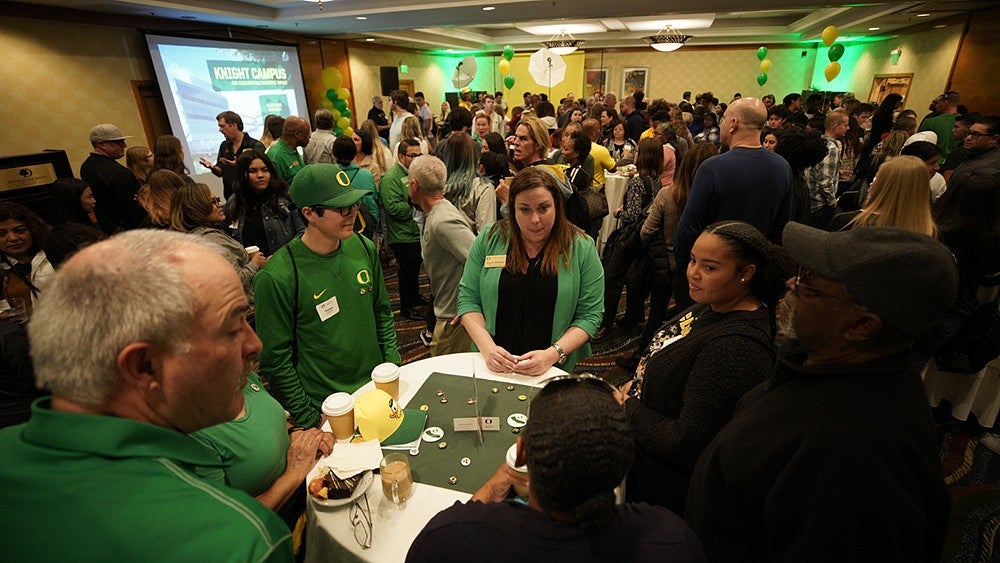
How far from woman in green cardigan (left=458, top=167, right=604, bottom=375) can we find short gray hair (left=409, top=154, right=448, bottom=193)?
831 mm

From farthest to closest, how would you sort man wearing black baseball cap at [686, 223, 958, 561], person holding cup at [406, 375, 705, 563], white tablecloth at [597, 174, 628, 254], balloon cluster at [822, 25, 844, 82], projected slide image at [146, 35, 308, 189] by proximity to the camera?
balloon cluster at [822, 25, 844, 82], projected slide image at [146, 35, 308, 189], white tablecloth at [597, 174, 628, 254], man wearing black baseball cap at [686, 223, 958, 561], person holding cup at [406, 375, 705, 563]

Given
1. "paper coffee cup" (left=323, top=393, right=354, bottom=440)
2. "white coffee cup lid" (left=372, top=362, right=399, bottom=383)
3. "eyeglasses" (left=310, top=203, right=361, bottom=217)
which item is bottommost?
"paper coffee cup" (left=323, top=393, right=354, bottom=440)

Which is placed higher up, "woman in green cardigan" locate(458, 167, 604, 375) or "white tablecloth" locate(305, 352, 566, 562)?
"woman in green cardigan" locate(458, 167, 604, 375)

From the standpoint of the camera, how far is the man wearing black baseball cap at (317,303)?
1.76 meters

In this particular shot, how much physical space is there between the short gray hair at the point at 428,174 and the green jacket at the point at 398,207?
1.15 m

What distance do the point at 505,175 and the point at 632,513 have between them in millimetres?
3590

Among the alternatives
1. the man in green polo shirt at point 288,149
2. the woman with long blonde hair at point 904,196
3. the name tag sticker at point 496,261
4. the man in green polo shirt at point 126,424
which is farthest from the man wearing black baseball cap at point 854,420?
the man in green polo shirt at point 288,149

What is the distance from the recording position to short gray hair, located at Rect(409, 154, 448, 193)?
2768 mm

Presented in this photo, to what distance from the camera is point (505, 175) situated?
4109 millimetres

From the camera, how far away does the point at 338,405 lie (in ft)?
4.79

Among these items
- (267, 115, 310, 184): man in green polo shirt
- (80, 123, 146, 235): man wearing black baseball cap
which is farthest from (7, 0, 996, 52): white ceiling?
(267, 115, 310, 184): man in green polo shirt

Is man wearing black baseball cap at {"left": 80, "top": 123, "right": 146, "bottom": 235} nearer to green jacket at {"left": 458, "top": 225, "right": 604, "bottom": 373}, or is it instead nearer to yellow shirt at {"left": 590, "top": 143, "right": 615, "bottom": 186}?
green jacket at {"left": 458, "top": 225, "right": 604, "bottom": 373}

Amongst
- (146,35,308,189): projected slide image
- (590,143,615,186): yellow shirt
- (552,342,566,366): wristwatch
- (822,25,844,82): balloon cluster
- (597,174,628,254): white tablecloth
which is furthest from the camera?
(822,25,844,82): balloon cluster

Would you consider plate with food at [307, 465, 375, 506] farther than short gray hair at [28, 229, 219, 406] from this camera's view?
Yes
